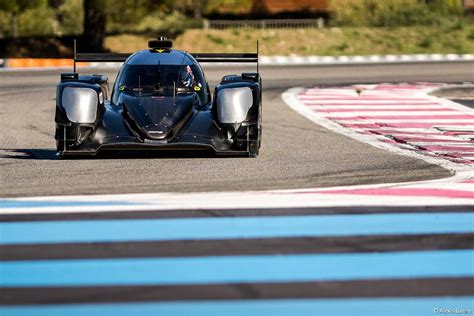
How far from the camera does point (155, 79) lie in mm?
14000

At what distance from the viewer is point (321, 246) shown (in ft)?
25.9

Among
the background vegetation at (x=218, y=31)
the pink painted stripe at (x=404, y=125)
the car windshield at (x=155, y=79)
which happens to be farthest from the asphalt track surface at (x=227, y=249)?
the background vegetation at (x=218, y=31)

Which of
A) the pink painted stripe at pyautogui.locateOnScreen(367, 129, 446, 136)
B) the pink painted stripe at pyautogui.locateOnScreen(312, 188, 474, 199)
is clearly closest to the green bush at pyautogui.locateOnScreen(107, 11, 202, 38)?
the pink painted stripe at pyautogui.locateOnScreen(367, 129, 446, 136)

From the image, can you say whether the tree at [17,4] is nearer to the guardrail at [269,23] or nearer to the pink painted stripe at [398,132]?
the guardrail at [269,23]

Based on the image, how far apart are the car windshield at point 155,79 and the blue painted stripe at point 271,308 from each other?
7.71m

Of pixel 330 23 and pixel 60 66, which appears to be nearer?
pixel 60 66

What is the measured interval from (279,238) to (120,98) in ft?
19.4

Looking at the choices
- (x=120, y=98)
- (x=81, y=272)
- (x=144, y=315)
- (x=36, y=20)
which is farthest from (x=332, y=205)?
(x=36, y=20)

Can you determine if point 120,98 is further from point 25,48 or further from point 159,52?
point 25,48

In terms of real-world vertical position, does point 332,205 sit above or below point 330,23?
above

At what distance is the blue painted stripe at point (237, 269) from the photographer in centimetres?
688

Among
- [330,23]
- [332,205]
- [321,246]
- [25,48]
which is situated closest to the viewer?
[321,246]

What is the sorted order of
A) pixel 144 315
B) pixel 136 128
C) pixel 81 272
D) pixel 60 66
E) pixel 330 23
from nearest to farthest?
pixel 144 315, pixel 81 272, pixel 136 128, pixel 60 66, pixel 330 23

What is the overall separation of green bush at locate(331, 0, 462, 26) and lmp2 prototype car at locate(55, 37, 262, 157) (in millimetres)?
36132
